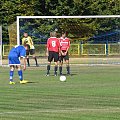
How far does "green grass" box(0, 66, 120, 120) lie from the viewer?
1080cm

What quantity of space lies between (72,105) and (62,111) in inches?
42.3

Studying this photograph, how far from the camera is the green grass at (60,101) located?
10.8 m

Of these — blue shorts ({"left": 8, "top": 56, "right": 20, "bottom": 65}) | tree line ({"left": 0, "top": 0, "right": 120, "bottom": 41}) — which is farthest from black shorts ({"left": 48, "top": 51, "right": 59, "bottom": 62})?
tree line ({"left": 0, "top": 0, "right": 120, "bottom": 41})

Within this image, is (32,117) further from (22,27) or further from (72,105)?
(22,27)

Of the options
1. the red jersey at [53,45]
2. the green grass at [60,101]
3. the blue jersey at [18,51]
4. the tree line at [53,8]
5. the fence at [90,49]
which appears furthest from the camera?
the tree line at [53,8]

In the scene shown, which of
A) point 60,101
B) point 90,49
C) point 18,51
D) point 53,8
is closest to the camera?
point 60,101

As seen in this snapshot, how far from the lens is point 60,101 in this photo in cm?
1338

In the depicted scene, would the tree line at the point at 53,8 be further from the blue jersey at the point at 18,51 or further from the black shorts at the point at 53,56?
the blue jersey at the point at 18,51

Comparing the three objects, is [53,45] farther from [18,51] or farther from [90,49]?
[90,49]

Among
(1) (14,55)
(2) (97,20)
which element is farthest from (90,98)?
(2) (97,20)

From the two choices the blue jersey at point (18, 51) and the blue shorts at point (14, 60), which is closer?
the blue jersey at point (18, 51)

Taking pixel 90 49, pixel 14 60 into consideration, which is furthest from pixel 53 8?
pixel 14 60

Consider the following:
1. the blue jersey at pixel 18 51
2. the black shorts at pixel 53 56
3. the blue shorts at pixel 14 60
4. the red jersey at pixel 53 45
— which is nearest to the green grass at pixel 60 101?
the blue shorts at pixel 14 60

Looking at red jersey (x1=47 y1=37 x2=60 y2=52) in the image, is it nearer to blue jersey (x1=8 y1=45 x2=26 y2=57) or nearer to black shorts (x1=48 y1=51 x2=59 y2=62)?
black shorts (x1=48 y1=51 x2=59 y2=62)
